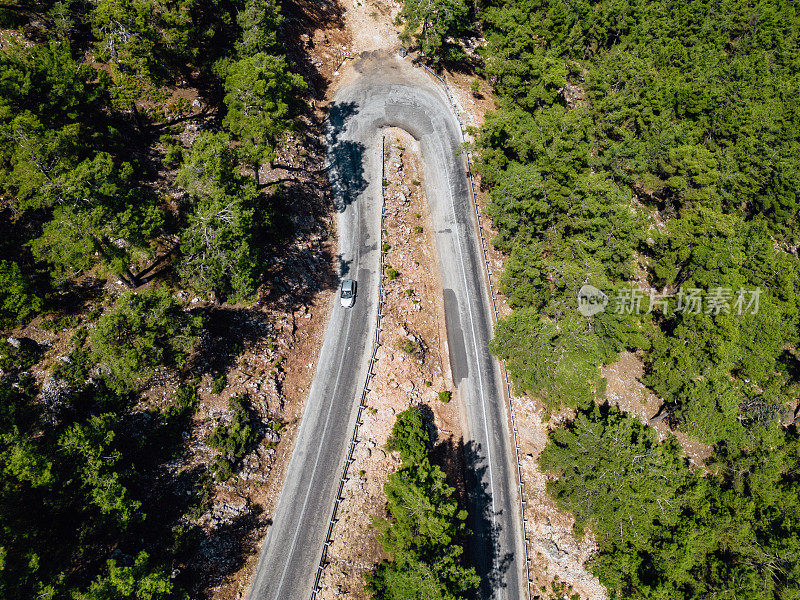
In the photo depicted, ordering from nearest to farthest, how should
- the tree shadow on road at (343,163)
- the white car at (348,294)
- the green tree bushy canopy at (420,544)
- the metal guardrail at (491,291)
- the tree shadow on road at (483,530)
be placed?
1. the green tree bushy canopy at (420,544)
2. the tree shadow on road at (483,530)
3. the metal guardrail at (491,291)
4. the white car at (348,294)
5. the tree shadow on road at (343,163)

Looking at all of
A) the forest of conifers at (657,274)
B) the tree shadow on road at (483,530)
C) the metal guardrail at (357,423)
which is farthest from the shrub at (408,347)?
the tree shadow on road at (483,530)

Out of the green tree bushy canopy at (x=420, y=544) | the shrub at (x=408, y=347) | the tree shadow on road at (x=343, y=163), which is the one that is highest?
the tree shadow on road at (x=343, y=163)

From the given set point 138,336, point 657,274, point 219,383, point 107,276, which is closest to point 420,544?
point 219,383

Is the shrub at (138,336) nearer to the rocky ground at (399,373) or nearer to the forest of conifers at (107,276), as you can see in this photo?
the forest of conifers at (107,276)

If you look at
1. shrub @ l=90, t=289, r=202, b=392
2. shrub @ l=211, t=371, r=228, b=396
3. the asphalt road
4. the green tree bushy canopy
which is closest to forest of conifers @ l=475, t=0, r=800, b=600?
the asphalt road

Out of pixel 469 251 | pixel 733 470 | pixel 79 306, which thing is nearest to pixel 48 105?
pixel 79 306

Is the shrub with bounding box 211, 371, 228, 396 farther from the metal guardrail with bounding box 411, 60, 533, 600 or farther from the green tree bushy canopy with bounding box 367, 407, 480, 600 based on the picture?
the metal guardrail with bounding box 411, 60, 533, 600

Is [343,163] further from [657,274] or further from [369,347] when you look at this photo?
[657,274]
